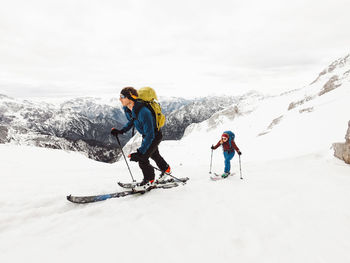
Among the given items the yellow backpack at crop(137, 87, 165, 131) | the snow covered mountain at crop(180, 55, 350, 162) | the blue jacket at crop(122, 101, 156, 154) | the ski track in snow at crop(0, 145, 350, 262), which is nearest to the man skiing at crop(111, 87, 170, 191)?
the blue jacket at crop(122, 101, 156, 154)

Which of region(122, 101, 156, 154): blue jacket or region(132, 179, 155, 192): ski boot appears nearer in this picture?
region(122, 101, 156, 154): blue jacket

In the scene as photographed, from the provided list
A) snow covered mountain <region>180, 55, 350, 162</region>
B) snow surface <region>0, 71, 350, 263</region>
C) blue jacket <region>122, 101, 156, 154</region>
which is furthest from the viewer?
snow covered mountain <region>180, 55, 350, 162</region>

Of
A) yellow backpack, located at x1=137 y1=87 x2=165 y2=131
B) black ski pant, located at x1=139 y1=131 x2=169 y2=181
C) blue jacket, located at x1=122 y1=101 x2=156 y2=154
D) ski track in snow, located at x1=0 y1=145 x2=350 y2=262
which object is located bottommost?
ski track in snow, located at x1=0 y1=145 x2=350 y2=262

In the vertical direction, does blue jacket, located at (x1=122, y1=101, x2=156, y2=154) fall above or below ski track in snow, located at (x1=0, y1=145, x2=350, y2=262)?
above

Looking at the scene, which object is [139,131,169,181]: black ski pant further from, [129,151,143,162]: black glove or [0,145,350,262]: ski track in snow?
[0,145,350,262]: ski track in snow

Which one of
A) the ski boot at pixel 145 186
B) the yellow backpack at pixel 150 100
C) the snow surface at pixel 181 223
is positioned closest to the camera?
the snow surface at pixel 181 223

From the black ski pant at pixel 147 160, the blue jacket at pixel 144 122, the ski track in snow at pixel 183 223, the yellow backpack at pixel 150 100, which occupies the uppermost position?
the yellow backpack at pixel 150 100

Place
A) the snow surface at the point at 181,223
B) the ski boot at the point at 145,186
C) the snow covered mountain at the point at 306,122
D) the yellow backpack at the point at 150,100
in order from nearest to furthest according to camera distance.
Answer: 1. the snow surface at the point at 181,223
2. the yellow backpack at the point at 150,100
3. the ski boot at the point at 145,186
4. the snow covered mountain at the point at 306,122

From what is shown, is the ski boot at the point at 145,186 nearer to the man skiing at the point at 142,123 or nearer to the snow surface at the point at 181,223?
the man skiing at the point at 142,123

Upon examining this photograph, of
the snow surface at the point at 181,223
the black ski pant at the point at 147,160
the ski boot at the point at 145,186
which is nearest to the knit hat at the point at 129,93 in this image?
the black ski pant at the point at 147,160

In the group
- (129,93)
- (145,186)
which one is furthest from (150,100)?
(145,186)

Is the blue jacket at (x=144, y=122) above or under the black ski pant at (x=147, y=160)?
above

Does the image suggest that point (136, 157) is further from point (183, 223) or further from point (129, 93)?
point (183, 223)

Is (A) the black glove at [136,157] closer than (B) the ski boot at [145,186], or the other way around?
(A) the black glove at [136,157]
